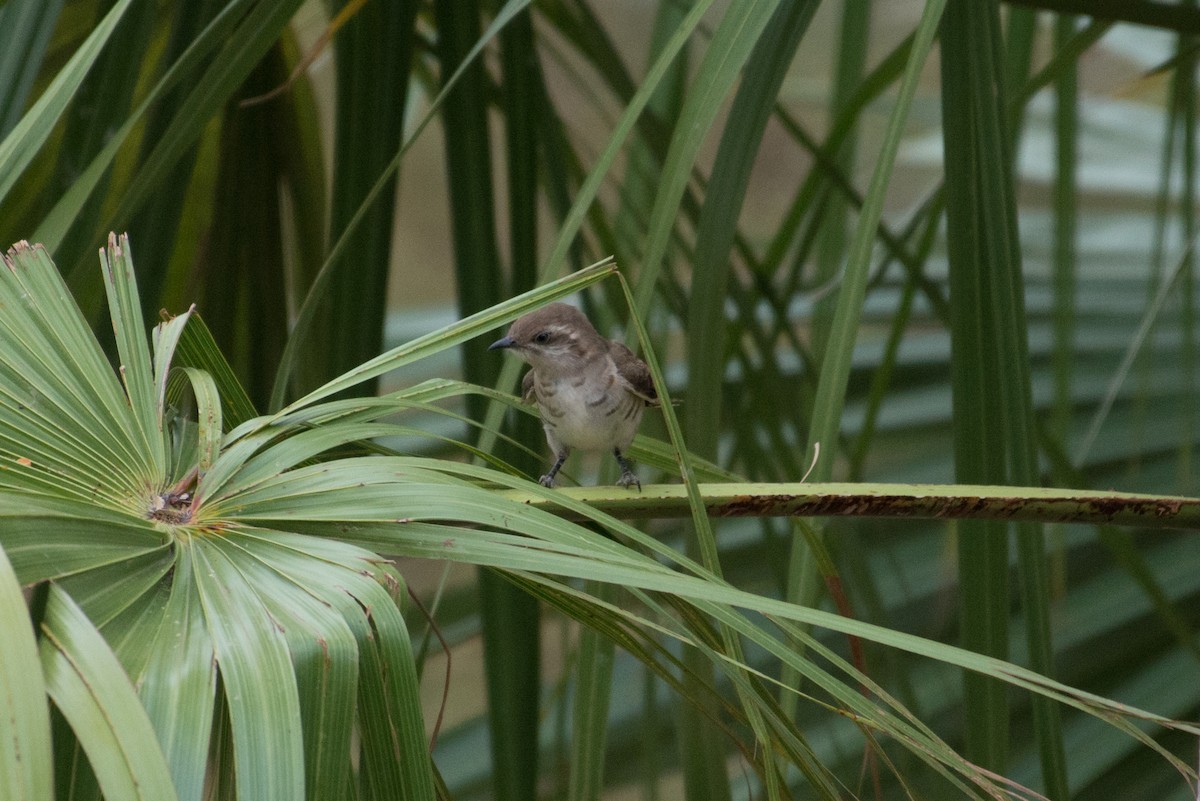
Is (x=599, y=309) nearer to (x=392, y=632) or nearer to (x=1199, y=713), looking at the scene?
(x=1199, y=713)

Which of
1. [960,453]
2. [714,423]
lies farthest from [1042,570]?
[714,423]

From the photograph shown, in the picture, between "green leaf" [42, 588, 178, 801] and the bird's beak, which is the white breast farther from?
"green leaf" [42, 588, 178, 801]

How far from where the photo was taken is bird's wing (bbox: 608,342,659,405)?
1.84 metres

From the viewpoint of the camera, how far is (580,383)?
1.82 meters

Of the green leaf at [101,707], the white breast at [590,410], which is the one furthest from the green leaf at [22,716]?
the white breast at [590,410]

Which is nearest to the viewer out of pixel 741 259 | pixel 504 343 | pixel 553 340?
pixel 504 343

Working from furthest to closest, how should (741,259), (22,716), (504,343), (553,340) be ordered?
(741,259) → (553,340) → (504,343) → (22,716)

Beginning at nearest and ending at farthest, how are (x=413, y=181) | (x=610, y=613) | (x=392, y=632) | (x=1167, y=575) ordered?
(x=392, y=632) → (x=610, y=613) → (x=1167, y=575) → (x=413, y=181)

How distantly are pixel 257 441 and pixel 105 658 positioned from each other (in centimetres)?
29

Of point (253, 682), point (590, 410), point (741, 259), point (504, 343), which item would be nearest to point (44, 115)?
point (253, 682)

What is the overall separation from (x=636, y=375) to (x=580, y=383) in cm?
9

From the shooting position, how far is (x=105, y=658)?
1.87 feet

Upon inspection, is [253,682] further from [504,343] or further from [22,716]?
[504,343]

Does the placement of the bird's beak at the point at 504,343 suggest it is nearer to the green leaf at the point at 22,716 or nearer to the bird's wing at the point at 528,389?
the bird's wing at the point at 528,389
